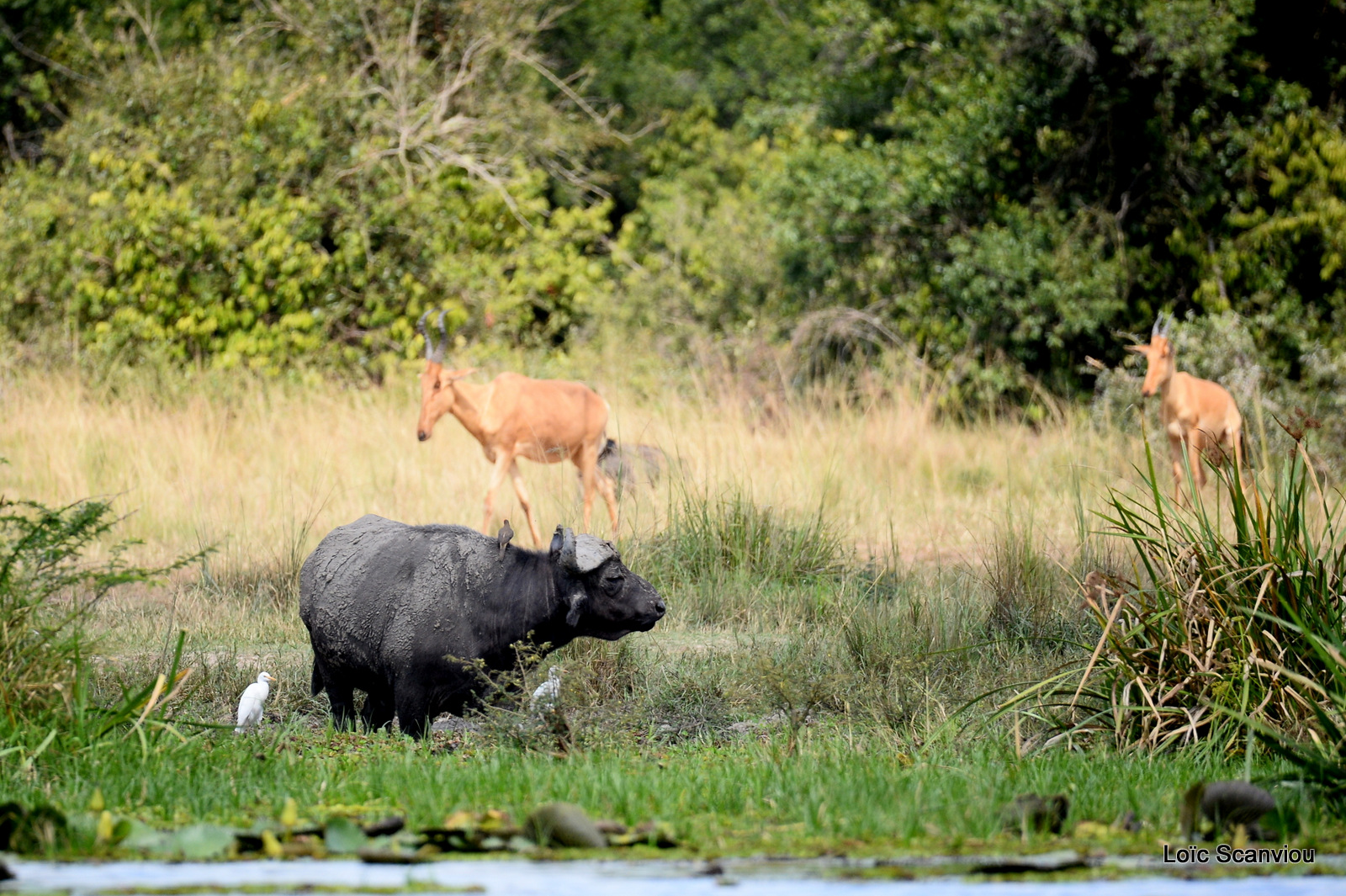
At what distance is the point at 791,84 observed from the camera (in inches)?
817

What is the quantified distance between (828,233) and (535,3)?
705cm

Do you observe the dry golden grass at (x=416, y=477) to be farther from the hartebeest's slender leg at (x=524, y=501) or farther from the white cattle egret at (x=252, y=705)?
the white cattle egret at (x=252, y=705)

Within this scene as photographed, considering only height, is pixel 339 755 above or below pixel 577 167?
below

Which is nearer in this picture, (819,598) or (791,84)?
(819,598)

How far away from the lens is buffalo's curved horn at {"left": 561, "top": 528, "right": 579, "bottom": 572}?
6.18 metres

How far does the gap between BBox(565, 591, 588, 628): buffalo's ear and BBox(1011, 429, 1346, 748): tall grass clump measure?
187 centimetres

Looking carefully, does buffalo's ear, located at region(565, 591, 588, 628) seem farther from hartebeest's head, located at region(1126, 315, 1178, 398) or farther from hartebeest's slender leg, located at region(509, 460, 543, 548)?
hartebeest's head, located at region(1126, 315, 1178, 398)

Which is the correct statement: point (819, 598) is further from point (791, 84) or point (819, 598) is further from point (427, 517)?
point (791, 84)

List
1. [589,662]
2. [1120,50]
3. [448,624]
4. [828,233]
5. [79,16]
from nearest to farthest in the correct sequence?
[448,624] → [589,662] → [1120,50] → [828,233] → [79,16]

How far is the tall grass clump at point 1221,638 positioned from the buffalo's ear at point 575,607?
6.14 ft

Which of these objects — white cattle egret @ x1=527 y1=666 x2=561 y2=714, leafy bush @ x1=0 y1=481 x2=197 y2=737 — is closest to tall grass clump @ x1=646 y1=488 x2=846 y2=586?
white cattle egret @ x1=527 y1=666 x2=561 y2=714

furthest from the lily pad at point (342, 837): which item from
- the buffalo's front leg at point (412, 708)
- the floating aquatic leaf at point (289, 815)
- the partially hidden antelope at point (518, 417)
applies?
the partially hidden antelope at point (518, 417)

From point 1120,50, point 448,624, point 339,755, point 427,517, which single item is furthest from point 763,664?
point 1120,50

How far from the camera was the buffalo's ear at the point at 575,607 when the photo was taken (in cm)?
622
